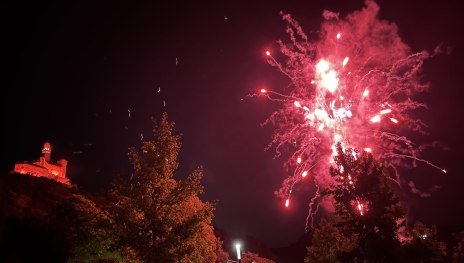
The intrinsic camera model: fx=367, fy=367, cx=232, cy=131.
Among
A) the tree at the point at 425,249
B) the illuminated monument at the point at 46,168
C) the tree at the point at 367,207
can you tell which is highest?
the illuminated monument at the point at 46,168

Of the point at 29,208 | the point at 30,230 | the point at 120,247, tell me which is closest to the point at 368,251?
the point at 120,247

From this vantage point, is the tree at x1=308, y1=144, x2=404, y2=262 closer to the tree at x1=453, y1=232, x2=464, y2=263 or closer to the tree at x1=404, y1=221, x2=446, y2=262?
the tree at x1=404, y1=221, x2=446, y2=262

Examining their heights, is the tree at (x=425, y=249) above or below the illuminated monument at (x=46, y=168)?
below

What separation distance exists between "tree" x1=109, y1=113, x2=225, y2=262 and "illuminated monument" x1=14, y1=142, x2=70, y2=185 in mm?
59672

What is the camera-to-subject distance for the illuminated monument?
66.4m

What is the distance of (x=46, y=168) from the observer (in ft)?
234

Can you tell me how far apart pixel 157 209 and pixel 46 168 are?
6566 centimetres

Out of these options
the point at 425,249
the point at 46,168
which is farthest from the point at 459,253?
the point at 46,168

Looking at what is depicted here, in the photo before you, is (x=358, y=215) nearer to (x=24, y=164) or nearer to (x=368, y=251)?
(x=368, y=251)

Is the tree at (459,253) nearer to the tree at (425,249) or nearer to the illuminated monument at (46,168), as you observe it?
the tree at (425,249)

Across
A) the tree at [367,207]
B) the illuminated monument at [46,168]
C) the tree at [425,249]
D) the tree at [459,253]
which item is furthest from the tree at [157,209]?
the illuminated monument at [46,168]

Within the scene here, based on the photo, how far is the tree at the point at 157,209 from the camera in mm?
14102

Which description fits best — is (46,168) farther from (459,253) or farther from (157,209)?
(459,253)

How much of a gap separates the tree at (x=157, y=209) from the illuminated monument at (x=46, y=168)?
196 feet
